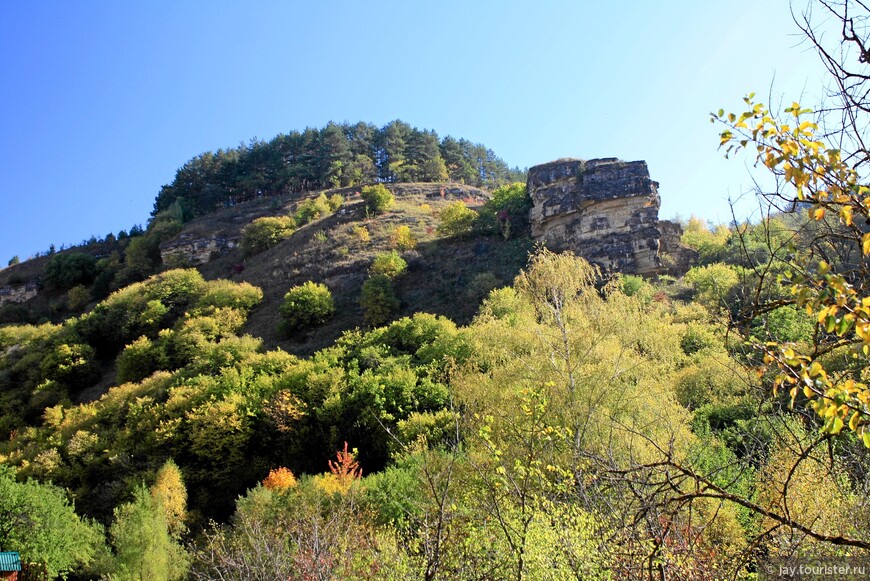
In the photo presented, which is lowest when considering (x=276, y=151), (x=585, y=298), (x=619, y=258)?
(x=585, y=298)

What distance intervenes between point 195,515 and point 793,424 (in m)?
17.4

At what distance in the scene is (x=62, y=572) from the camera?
49.8 ft

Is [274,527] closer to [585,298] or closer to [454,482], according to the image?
[454,482]

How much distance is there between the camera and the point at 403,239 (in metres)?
43.2

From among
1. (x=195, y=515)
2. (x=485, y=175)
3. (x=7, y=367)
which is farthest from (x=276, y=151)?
(x=195, y=515)

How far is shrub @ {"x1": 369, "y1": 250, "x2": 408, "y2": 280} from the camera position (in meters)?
38.0

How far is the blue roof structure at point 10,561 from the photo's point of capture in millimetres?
13625

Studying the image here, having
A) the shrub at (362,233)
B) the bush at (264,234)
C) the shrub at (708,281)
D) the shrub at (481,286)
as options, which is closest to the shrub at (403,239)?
the shrub at (362,233)

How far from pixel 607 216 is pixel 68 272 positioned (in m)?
49.3

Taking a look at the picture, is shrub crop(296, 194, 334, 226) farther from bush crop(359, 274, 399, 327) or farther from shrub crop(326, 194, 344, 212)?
bush crop(359, 274, 399, 327)

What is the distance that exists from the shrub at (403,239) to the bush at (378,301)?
757 centimetres

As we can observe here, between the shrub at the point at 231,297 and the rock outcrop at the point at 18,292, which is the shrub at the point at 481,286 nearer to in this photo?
the shrub at the point at 231,297

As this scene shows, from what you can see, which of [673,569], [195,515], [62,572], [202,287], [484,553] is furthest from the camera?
[202,287]

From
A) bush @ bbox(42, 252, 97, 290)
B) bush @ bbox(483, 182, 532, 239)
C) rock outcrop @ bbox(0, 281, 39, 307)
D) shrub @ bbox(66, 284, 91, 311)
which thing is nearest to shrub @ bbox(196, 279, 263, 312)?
shrub @ bbox(66, 284, 91, 311)
